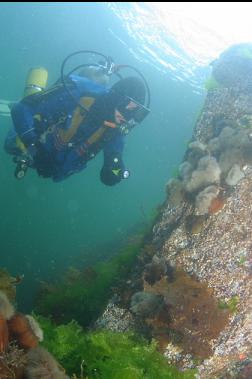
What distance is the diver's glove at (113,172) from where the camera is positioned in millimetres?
6894

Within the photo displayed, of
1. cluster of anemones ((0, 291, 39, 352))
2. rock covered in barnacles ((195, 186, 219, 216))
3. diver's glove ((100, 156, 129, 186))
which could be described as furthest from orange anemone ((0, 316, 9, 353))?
diver's glove ((100, 156, 129, 186))

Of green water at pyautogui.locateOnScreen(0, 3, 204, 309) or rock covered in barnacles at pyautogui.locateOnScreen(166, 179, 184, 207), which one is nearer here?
rock covered in barnacles at pyautogui.locateOnScreen(166, 179, 184, 207)

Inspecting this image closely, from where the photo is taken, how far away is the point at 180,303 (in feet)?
16.3

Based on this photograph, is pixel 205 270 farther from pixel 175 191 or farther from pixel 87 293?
pixel 87 293

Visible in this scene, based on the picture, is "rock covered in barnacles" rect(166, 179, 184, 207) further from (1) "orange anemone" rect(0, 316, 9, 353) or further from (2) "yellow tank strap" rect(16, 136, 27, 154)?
(1) "orange anemone" rect(0, 316, 9, 353)

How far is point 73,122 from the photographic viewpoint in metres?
7.70

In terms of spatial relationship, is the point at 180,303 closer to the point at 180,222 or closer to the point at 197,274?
the point at 197,274

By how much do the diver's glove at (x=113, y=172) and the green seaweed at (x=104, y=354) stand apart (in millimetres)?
2956

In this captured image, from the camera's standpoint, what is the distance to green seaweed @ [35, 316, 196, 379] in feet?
13.8

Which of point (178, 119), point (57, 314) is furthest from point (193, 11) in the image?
point (178, 119)

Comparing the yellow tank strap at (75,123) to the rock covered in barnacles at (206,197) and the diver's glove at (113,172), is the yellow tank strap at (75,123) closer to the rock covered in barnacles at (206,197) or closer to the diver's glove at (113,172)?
the diver's glove at (113,172)

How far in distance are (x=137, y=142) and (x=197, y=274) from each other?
40.8m

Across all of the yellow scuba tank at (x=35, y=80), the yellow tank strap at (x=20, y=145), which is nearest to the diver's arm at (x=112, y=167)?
the yellow tank strap at (x=20, y=145)

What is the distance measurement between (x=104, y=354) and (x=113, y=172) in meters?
3.46
